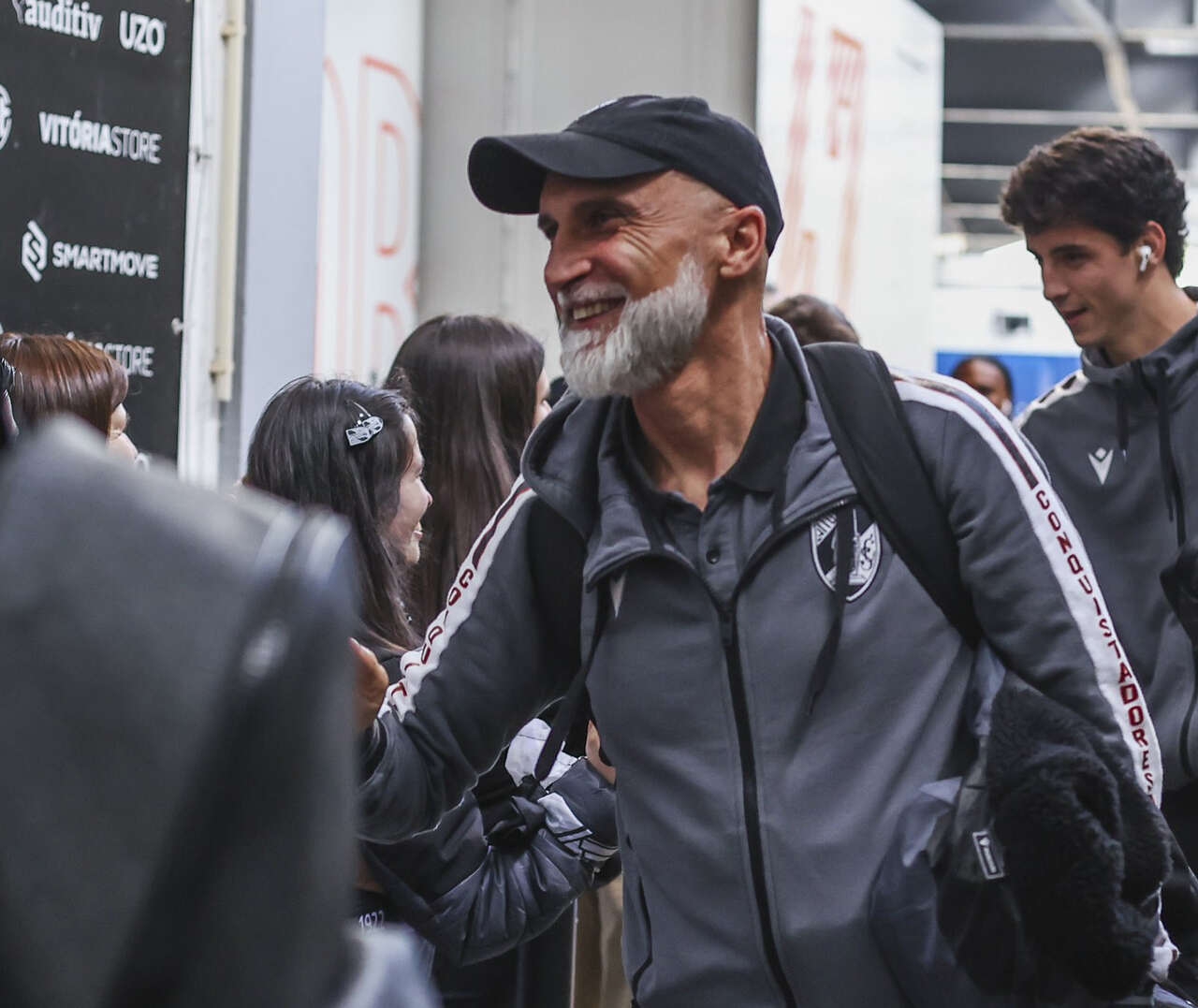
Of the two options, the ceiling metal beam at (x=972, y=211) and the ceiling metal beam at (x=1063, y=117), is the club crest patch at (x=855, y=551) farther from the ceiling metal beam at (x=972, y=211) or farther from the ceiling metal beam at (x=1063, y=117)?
the ceiling metal beam at (x=972, y=211)

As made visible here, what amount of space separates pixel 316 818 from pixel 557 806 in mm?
2541

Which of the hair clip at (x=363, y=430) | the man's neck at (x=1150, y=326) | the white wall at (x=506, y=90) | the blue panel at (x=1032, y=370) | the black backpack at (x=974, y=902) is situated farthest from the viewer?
the blue panel at (x=1032, y=370)

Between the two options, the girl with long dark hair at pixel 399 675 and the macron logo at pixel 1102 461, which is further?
the macron logo at pixel 1102 461

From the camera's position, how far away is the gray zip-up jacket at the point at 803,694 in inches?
90.1

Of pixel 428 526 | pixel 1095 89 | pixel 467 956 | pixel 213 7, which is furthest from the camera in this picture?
pixel 1095 89

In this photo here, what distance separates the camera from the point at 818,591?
2350mm

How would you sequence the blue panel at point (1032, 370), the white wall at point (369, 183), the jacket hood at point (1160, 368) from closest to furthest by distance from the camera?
1. the jacket hood at point (1160, 368)
2. the white wall at point (369, 183)
3. the blue panel at point (1032, 370)

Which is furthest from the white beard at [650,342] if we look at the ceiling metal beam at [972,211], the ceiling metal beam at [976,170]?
the ceiling metal beam at [972,211]

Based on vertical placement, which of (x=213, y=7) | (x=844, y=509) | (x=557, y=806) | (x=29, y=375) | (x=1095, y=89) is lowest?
(x=557, y=806)

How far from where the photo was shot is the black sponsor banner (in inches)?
179

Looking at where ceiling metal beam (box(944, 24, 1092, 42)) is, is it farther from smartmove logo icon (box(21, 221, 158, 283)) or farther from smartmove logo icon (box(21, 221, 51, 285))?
smartmove logo icon (box(21, 221, 51, 285))

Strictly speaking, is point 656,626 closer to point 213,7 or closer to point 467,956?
point 467,956

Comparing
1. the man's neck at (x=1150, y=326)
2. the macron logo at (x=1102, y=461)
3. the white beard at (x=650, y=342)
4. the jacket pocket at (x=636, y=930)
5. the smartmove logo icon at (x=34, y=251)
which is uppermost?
the smartmove logo icon at (x=34, y=251)

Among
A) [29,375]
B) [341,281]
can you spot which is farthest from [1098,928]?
[341,281]
